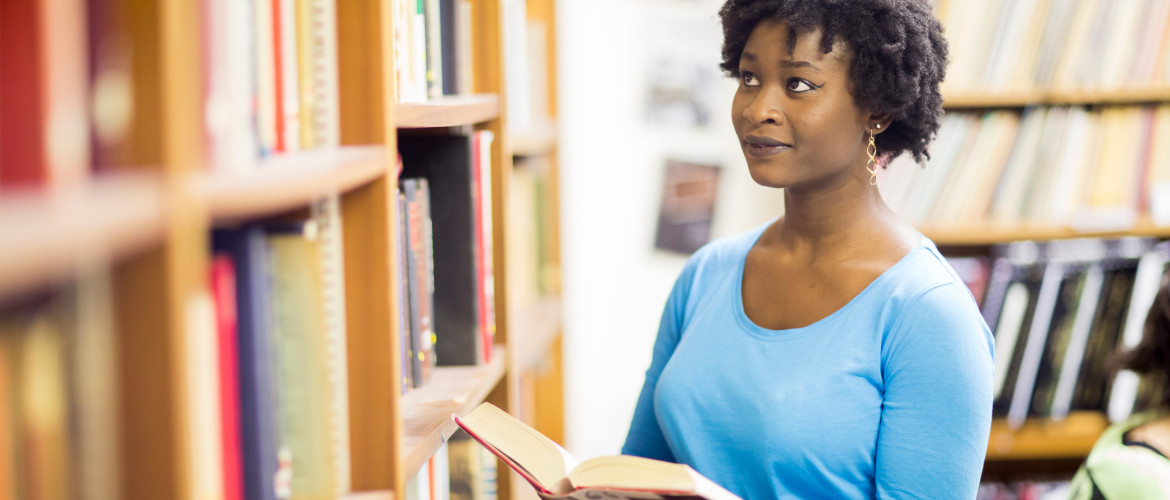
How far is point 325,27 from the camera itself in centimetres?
82

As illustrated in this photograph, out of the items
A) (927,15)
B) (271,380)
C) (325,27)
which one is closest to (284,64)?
(325,27)

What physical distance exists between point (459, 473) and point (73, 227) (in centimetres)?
104

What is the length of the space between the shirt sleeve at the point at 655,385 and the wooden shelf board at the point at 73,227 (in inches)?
35.2

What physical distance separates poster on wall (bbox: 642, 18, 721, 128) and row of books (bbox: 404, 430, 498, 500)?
1185 mm

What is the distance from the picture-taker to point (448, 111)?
3.76 feet

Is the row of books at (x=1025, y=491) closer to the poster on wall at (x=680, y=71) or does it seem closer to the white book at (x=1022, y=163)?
the white book at (x=1022, y=163)

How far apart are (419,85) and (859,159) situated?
568mm

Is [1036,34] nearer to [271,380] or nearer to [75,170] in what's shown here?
[271,380]

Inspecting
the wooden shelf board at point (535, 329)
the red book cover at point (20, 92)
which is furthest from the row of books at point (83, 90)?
the wooden shelf board at point (535, 329)

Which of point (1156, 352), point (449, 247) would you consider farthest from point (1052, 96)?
point (449, 247)

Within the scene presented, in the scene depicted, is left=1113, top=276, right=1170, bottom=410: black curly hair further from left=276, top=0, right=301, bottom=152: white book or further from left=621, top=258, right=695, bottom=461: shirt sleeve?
left=276, top=0, right=301, bottom=152: white book

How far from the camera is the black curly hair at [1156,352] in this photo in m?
1.56

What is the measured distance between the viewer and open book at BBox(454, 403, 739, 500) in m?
0.82

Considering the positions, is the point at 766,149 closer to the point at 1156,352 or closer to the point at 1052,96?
the point at 1156,352
